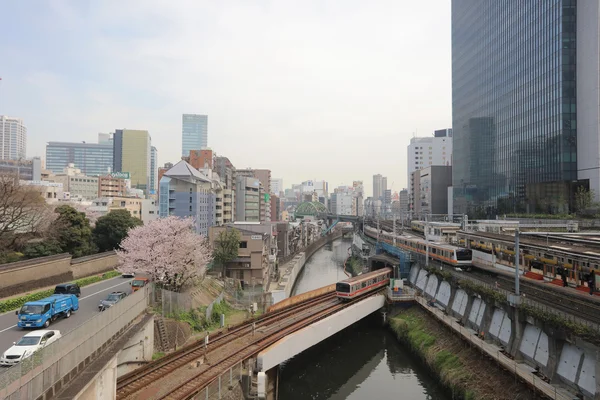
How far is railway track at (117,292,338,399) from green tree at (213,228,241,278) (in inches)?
491

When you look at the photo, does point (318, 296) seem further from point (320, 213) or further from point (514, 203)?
point (320, 213)

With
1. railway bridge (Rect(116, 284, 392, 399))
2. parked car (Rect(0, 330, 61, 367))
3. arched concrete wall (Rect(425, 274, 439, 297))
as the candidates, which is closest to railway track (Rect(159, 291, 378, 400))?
railway bridge (Rect(116, 284, 392, 399))

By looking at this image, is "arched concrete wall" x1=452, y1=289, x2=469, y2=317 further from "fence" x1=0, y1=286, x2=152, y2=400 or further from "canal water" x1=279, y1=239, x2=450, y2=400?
"fence" x1=0, y1=286, x2=152, y2=400

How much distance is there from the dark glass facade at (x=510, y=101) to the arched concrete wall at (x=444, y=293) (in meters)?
34.4

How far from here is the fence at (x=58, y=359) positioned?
882cm

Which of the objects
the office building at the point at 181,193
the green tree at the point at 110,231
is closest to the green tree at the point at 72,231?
the green tree at the point at 110,231

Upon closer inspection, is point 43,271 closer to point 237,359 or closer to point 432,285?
point 237,359

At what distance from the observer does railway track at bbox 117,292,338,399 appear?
16.5 m

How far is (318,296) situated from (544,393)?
21.7 metres

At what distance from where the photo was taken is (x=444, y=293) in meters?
31.7

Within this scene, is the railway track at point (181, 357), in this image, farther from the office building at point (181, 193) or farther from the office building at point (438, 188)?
the office building at point (438, 188)

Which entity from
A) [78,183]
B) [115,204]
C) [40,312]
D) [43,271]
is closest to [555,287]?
[40,312]

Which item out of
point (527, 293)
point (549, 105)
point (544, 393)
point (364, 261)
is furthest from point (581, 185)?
point (544, 393)

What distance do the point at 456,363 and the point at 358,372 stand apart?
649 centimetres
